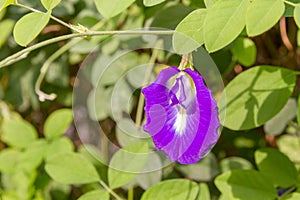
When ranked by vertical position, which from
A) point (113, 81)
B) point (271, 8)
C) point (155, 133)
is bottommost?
point (113, 81)

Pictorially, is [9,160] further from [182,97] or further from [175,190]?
[182,97]

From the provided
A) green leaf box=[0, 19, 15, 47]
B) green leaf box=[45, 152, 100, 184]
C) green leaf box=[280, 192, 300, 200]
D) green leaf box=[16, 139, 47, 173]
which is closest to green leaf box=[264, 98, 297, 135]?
green leaf box=[280, 192, 300, 200]

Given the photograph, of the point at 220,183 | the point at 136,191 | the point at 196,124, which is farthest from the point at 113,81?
the point at 196,124

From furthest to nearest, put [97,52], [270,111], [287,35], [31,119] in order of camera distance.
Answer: [31,119] < [287,35] < [97,52] < [270,111]

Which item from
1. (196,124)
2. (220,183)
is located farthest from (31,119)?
(196,124)

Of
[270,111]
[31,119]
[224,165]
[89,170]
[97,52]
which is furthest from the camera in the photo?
[31,119]

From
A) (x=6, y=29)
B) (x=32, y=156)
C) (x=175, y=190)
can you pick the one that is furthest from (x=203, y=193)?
(x=6, y=29)

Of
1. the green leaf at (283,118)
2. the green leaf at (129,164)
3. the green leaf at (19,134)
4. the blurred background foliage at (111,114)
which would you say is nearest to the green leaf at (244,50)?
the blurred background foliage at (111,114)

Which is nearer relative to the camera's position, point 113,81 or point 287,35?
point 113,81

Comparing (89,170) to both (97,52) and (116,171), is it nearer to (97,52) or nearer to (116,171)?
(116,171)

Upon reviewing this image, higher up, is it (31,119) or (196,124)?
(196,124)
